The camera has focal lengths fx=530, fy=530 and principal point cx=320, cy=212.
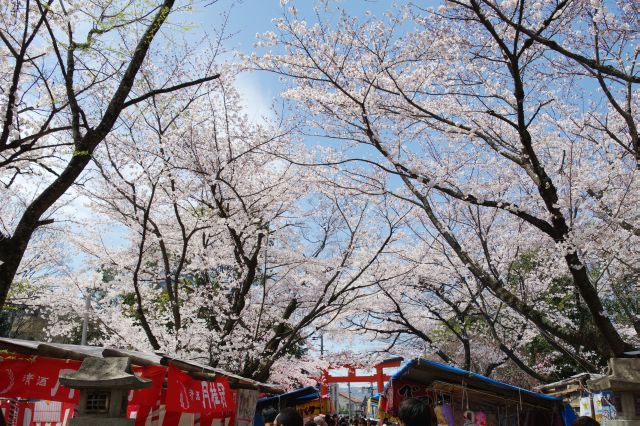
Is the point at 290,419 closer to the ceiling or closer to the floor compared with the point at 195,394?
closer to the floor

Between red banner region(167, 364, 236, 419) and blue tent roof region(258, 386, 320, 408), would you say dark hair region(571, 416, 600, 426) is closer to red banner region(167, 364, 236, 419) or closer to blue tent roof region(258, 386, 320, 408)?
red banner region(167, 364, 236, 419)

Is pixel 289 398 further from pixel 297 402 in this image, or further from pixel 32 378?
pixel 32 378

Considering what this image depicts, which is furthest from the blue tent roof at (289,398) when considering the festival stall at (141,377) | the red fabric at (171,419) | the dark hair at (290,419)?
the dark hair at (290,419)

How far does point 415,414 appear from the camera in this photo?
425cm

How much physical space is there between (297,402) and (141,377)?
416 inches

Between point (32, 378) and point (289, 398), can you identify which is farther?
point (289, 398)

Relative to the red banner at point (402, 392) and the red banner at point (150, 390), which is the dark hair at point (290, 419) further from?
the red banner at point (402, 392)

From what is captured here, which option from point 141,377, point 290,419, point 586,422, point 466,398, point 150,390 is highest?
point 466,398

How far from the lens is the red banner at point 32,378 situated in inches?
236

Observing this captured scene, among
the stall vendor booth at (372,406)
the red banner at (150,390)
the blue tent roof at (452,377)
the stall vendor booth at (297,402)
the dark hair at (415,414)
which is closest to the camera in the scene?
the dark hair at (415,414)

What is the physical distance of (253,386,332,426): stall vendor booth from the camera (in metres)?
15.7

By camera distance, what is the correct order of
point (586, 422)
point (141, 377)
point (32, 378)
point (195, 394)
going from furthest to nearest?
1. point (195, 394)
2. point (141, 377)
3. point (32, 378)
4. point (586, 422)

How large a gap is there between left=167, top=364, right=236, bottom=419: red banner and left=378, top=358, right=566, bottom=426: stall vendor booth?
2.76 m

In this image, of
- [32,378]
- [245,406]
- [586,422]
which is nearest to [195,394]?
[32,378]
